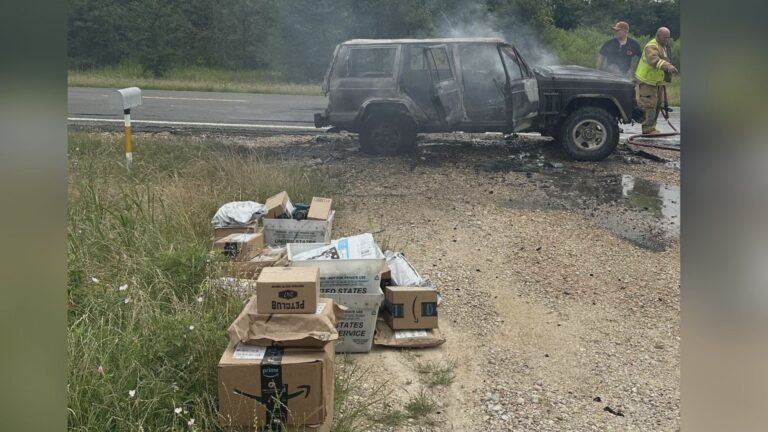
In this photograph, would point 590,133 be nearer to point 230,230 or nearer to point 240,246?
point 230,230

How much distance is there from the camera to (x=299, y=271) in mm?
3820

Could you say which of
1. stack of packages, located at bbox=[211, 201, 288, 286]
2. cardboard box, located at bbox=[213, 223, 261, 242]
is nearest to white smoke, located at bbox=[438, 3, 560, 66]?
stack of packages, located at bbox=[211, 201, 288, 286]

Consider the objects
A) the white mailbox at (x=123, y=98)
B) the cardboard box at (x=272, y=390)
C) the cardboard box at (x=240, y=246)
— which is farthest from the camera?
the white mailbox at (x=123, y=98)

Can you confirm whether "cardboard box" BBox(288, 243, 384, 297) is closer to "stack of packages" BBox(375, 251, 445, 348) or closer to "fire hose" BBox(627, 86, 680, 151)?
"stack of packages" BBox(375, 251, 445, 348)

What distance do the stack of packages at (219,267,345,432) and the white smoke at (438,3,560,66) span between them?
855cm

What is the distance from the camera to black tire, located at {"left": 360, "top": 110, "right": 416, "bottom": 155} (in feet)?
32.7

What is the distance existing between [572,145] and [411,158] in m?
2.12

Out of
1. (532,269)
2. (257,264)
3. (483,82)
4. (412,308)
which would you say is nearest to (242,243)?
(257,264)

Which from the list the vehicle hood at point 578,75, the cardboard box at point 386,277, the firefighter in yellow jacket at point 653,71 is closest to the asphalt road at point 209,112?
the firefighter in yellow jacket at point 653,71

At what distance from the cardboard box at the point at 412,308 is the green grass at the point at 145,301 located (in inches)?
42.0

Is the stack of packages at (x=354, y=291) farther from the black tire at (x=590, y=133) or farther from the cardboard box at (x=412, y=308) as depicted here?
the black tire at (x=590, y=133)

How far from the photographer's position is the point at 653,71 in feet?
34.5

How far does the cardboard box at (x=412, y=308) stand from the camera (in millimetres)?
4984
